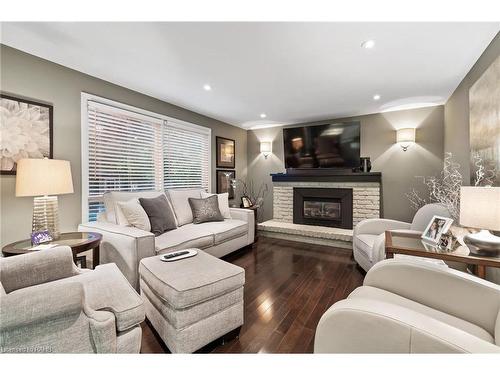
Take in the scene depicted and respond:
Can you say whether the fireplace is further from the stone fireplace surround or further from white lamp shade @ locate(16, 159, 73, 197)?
white lamp shade @ locate(16, 159, 73, 197)

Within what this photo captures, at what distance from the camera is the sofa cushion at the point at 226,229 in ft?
9.02

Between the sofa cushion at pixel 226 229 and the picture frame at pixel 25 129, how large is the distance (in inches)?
74.4

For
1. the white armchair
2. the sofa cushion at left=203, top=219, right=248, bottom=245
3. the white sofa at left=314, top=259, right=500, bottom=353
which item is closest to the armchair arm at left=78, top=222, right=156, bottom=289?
the sofa cushion at left=203, top=219, right=248, bottom=245

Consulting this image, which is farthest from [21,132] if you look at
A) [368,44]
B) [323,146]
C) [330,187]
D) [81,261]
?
[330,187]

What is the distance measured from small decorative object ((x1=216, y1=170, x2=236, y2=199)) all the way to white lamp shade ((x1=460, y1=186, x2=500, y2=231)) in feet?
11.8

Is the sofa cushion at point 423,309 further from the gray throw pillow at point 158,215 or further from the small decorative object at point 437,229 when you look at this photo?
the gray throw pillow at point 158,215

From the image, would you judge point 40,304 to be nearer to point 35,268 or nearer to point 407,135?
point 35,268

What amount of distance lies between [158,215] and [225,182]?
2.06 meters

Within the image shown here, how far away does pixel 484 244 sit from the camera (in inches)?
54.6

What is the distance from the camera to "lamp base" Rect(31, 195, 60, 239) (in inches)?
70.3
